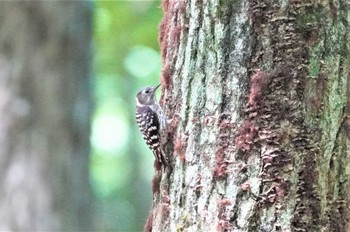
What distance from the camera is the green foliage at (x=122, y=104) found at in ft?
33.0

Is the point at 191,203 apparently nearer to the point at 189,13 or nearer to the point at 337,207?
the point at 337,207

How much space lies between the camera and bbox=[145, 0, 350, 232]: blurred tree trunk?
241cm

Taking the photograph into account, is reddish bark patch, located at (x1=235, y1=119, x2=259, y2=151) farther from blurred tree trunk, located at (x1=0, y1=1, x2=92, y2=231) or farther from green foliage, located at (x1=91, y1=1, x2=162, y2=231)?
green foliage, located at (x1=91, y1=1, x2=162, y2=231)

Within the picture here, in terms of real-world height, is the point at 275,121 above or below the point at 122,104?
above

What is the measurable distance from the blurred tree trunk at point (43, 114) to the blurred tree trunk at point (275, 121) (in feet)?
8.89

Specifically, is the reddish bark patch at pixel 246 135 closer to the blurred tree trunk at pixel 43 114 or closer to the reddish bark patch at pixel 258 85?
the reddish bark patch at pixel 258 85

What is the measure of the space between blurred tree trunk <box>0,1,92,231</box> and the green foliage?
2.84m

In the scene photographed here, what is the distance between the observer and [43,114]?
16.7ft

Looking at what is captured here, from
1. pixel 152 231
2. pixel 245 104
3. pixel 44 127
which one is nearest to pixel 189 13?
pixel 245 104

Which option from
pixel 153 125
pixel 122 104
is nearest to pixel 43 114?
pixel 153 125

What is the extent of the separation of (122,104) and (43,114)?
37.8 ft

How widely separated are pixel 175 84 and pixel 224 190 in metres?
0.52

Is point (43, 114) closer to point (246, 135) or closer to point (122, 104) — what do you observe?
point (246, 135)

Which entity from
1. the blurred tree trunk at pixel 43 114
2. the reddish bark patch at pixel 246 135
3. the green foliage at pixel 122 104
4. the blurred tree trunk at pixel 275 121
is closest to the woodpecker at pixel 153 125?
the blurred tree trunk at pixel 275 121
